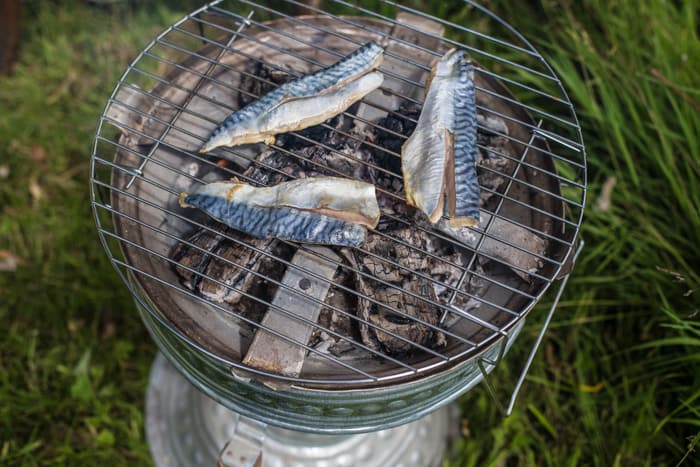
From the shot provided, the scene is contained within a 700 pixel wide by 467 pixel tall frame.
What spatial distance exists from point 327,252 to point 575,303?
5.96 ft

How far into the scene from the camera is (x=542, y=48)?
A: 3580mm

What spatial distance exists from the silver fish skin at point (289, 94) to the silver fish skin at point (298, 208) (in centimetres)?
18

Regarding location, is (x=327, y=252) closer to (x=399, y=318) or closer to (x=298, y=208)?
(x=298, y=208)

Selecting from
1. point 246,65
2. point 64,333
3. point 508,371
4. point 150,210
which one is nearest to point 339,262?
point 150,210

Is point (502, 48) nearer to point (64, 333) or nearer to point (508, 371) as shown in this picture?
point (508, 371)

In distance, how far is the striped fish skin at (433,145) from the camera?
5.98ft

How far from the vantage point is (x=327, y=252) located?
181 centimetres

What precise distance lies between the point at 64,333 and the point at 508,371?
7.79 ft

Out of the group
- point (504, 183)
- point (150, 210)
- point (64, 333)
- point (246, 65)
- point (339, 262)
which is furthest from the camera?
point (64, 333)

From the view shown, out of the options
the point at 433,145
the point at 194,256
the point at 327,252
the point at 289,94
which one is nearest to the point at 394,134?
the point at 433,145

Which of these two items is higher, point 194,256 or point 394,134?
point 394,134

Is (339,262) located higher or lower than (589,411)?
higher

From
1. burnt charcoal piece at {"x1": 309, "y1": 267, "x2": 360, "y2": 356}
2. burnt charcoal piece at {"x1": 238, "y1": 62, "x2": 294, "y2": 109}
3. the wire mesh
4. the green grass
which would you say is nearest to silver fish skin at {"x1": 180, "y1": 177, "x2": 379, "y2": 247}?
the wire mesh

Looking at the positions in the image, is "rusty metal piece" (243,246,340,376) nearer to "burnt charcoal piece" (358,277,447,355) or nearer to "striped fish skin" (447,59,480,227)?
"burnt charcoal piece" (358,277,447,355)
